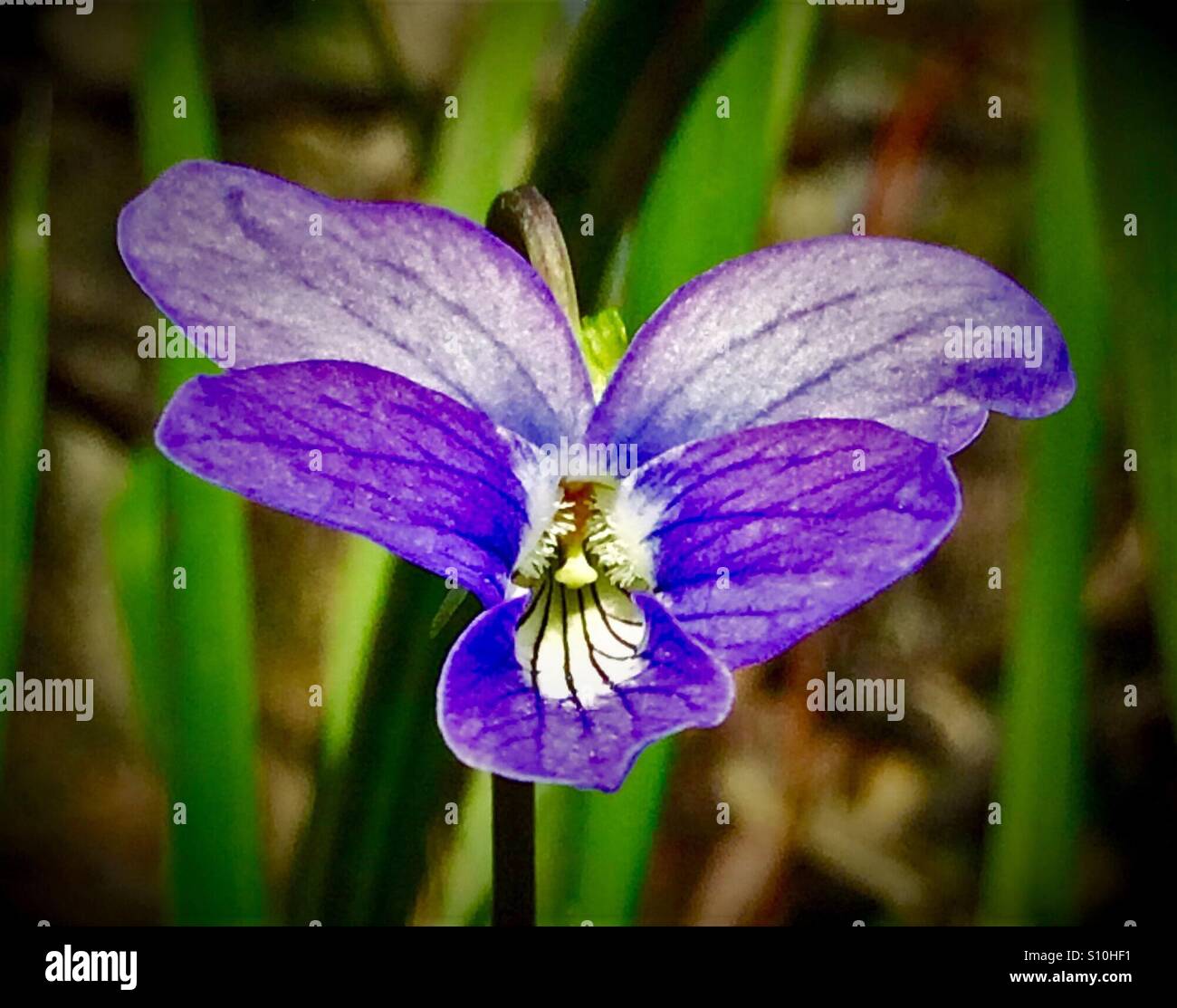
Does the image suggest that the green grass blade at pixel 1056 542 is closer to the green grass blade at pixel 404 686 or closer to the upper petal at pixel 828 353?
the upper petal at pixel 828 353

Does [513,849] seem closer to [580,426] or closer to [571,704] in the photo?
[571,704]

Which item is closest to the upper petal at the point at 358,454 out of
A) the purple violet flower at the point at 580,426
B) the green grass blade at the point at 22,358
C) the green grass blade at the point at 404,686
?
the purple violet flower at the point at 580,426

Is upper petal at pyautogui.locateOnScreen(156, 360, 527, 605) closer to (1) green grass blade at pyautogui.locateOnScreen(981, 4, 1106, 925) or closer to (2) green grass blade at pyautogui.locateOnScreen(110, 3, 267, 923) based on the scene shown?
(2) green grass blade at pyautogui.locateOnScreen(110, 3, 267, 923)

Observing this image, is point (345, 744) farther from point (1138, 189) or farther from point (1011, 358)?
point (1138, 189)

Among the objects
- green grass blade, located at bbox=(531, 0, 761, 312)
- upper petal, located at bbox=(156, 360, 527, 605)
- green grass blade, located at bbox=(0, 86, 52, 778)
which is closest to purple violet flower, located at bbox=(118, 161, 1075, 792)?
upper petal, located at bbox=(156, 360, 527, 605)

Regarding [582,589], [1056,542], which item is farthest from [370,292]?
[1056,542]
